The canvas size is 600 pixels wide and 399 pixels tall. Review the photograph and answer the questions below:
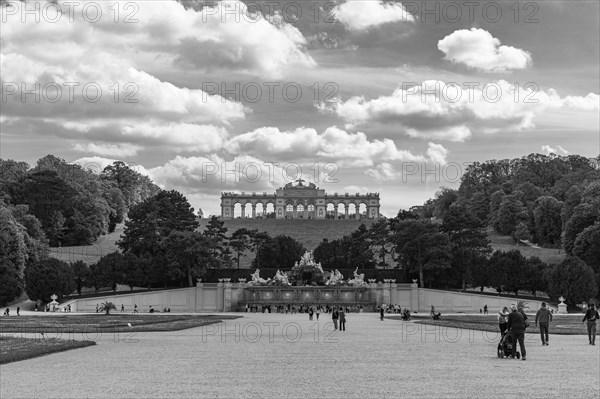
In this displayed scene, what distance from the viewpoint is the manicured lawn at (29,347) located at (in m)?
21.9

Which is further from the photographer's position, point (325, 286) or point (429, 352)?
point (325, 286)

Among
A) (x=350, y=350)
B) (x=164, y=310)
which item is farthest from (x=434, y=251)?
(x=350, y=350)

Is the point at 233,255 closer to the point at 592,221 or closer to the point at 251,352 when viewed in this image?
the point at 592,221

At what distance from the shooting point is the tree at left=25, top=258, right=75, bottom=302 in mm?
70125

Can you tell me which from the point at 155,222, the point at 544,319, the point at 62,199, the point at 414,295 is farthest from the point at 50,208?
the point at 544,319

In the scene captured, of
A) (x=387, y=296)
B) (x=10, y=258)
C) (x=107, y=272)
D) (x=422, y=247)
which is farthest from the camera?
(x=422, y=247)

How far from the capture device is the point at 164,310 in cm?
7625

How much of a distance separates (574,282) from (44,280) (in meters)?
42.1

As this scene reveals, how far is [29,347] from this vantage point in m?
24.8

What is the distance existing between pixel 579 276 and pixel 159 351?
49976mm

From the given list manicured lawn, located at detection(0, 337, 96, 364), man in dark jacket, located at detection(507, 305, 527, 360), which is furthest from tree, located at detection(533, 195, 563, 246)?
man in dark jacket, located at detection(507, 305, 527, 360)

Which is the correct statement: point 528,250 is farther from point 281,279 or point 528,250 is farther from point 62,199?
point 62,199

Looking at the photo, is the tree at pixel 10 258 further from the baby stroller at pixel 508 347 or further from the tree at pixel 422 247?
the baby stroller at pixel 508 347

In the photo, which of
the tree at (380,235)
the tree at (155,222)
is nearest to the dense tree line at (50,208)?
the tree at (155,222)
